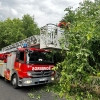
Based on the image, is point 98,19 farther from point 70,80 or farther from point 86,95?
point 86,95

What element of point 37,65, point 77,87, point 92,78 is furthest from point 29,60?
point 92,78

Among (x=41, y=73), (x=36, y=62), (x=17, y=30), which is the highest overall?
(x=17, y=30)

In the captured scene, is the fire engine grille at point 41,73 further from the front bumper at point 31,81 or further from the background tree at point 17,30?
the background tree at point 17,30

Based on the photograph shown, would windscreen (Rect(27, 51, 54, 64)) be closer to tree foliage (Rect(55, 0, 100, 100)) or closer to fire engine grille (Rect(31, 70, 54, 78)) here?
fire engine grille (Rect(31, 70, 54, 78))

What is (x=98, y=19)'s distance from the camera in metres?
3.89

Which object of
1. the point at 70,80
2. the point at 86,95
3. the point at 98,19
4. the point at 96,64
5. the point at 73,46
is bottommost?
the point at 86,95

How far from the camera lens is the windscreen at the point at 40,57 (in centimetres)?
757

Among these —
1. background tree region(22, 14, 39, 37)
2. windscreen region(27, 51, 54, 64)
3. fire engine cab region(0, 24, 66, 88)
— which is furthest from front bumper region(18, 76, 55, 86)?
background tree region(22, 14, 39, 37)

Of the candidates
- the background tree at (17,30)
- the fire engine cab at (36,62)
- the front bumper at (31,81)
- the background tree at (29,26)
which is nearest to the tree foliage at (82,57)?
the fire engine cab at (36,62)

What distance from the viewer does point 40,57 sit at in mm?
7996

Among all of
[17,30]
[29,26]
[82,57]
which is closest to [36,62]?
[82,57]

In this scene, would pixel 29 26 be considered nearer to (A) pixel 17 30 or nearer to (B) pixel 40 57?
(A) pixel 17 30

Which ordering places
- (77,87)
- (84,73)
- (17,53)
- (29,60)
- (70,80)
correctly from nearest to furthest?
(84,73)
(70,80)
(77,87)
(29,60)
(17,53)

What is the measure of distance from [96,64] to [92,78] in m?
0.40
